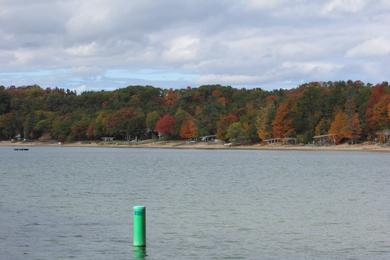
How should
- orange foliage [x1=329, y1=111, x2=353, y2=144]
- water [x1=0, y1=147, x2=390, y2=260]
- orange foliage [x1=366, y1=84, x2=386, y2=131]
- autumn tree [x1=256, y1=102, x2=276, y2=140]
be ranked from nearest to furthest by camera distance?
1. water [x1=0, y1=147, x2=390, y2=260]
2. orange foliage [x1=366, y1=84, x2=386, y2=131]
3. orange foliage [x1=329, y1=111, x2=353, y2=144]
4. autumn tree [x1=256, y1=102, x2=276, y2=140]

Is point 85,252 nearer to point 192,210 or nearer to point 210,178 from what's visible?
point 192,210

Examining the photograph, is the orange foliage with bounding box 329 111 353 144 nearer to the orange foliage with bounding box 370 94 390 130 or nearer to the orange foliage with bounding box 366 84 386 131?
the orange foliage with bounding box 366 84 386 131

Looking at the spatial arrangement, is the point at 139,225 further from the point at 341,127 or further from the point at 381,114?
the point at 341,127

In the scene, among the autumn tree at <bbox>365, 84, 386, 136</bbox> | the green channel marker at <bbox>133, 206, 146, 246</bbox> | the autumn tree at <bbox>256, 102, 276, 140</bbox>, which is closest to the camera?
the green channel marker at <bbox>133, 206, 146, 246</bbox>

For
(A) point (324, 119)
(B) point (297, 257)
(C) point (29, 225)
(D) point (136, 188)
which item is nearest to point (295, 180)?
(D) point (136, 188)

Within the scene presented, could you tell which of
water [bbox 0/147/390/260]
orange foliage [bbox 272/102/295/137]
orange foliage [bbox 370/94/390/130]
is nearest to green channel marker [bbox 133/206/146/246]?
water [bbox 0/147/390/260]

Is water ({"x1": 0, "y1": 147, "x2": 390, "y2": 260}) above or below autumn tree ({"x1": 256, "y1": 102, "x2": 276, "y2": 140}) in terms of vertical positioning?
below

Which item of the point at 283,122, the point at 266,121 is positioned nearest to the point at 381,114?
the point at 283,122

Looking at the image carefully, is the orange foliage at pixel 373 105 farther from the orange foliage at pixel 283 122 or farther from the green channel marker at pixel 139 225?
the green channel marker at pixel 139 225

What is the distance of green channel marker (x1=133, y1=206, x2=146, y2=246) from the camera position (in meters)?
25.8

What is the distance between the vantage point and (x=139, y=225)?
26922 mm

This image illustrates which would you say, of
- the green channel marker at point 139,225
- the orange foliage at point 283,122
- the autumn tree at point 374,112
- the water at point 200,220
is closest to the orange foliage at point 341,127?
the autumn tree at point 374,112

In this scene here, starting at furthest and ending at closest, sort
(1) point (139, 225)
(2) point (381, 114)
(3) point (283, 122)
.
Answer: (3) point (283, 122), (2) point (381, 114), (1) point (139, 225)

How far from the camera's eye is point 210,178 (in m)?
79.1
